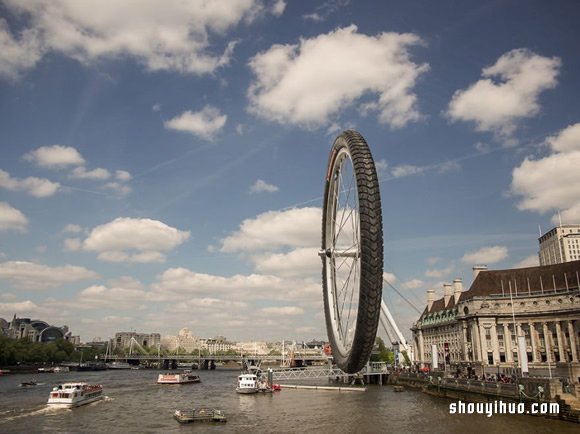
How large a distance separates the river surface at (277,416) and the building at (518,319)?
106 feet

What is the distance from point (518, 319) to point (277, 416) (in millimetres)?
67219

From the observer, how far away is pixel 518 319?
10238 cm

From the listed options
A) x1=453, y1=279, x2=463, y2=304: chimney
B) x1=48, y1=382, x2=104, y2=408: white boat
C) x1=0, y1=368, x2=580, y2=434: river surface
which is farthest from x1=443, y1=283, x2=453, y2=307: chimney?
x1=48, y1=382, x2=104, y2=408: white boat

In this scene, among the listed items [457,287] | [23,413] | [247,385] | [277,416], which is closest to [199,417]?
[277,416]

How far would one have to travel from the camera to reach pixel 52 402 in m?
61.8

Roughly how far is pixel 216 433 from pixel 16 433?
54.7ft

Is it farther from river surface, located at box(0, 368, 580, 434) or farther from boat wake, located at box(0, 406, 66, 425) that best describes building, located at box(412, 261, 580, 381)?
boat wake, located at box(0, 406, 66, 425)

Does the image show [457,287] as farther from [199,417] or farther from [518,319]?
[199,417]

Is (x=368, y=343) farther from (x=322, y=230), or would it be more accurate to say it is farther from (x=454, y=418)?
(x=454, y=418)

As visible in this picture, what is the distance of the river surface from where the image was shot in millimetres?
43906

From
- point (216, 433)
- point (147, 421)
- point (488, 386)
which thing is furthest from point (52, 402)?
point (488, 386)

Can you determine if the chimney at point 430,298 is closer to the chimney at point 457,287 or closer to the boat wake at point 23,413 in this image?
the chimney at point 457,287

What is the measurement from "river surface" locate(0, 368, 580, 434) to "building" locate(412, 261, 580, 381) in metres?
32.3

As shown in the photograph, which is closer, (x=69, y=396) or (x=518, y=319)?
(x=69, y=396)
